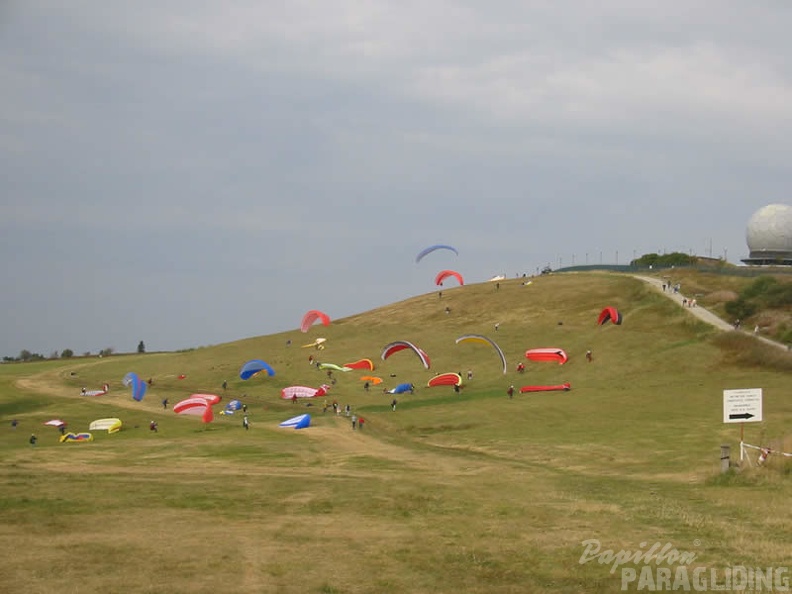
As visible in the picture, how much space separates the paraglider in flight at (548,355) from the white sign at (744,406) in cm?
4164

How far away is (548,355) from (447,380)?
9.22 m

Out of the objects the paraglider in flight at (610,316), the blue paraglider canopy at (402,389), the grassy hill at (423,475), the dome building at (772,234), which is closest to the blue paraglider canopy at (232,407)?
the grassy hill at (423,475)

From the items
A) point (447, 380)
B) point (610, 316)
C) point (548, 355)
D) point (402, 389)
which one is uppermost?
point (610, 316)

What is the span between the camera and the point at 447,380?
2697 inches

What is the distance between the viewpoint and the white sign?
29828mm

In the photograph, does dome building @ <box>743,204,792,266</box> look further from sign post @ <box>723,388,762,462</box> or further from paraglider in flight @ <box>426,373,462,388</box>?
sign post @ <box>723,388,762,462</box>

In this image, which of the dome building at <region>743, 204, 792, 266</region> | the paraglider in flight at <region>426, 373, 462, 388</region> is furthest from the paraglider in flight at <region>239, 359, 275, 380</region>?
the dome building at <region>743, 204, 792, 266</region>

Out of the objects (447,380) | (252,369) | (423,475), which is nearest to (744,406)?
(423,475)

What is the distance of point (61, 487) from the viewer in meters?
25.2

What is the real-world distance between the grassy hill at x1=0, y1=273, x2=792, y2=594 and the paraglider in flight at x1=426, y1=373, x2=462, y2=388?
945 mm

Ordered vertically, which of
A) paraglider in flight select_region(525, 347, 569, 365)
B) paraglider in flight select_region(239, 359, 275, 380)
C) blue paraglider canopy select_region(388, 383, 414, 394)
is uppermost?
paraglider in flight select_region(525, 347, 569, 365)

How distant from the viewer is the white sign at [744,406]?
29828 millimetres

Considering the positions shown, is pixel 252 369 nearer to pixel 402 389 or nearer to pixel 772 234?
pixel 402 389

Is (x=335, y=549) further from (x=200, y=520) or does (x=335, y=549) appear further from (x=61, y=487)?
(x=61, y=487)
